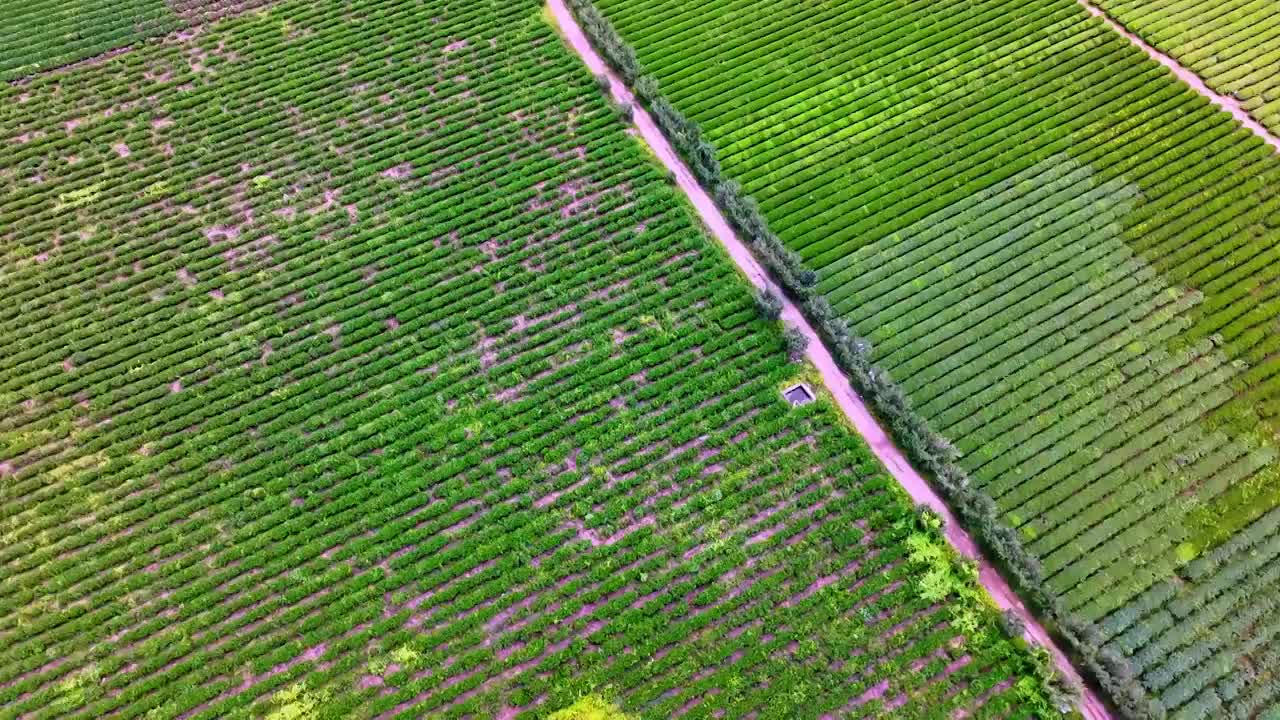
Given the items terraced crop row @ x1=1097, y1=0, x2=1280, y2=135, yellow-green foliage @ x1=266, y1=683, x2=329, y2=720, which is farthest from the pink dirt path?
terraced crop row @ x1=1097, y1=0, x2=1280, y2=135

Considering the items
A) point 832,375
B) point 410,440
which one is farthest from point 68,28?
point 832,375

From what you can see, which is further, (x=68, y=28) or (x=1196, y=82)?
(x=68, y=28)

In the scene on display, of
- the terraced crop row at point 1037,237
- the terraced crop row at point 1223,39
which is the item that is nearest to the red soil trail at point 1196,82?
the terraced crop row at point 1223,39

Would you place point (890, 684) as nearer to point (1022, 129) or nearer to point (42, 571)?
point (1022, 129)

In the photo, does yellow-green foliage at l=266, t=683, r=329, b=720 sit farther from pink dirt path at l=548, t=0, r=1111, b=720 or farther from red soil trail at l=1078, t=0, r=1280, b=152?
red soil trail at l=1078, t=0, r=1280, b=152

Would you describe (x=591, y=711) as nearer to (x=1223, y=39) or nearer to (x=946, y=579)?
(x=946, y=579)

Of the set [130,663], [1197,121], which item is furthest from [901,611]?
[1197,121]

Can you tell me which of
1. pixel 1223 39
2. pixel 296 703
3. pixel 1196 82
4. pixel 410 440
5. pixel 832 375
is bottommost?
pixel 296 703
